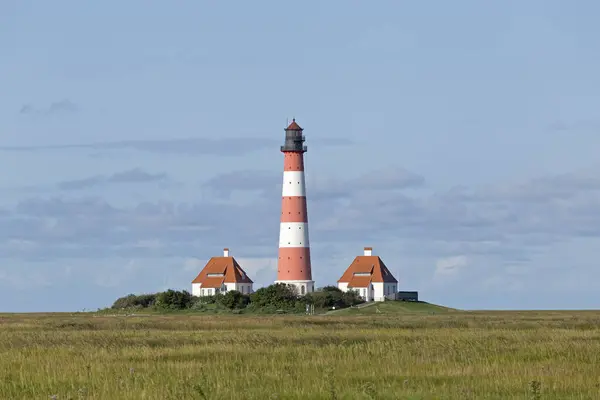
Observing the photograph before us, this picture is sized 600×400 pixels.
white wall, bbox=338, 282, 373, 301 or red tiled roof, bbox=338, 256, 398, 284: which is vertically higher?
red tiled roof, bbox=338, 256, 398, 284

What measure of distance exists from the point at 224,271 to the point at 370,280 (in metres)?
15.7

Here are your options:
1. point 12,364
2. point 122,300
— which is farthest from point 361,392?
point 122,300

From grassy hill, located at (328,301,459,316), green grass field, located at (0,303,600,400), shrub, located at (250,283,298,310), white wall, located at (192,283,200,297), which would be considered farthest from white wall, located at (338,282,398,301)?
green grass field, located at (0,303,600,400)

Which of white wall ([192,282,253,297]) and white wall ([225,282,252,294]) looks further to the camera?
white wall ([192,282,253,297])

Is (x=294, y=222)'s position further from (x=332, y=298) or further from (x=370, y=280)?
(x=370, y=280)

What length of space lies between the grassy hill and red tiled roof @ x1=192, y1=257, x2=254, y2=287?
1786 cm

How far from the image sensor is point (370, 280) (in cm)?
12325

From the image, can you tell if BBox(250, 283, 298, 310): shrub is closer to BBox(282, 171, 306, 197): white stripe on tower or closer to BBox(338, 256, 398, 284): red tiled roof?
BBox(282, 171, 306, 197): white stripe on tower

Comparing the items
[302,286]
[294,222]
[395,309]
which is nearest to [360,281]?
[395,309]

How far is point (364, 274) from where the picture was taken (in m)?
125

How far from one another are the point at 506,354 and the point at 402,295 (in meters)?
93.4

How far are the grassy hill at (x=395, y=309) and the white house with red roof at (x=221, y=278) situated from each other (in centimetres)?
1772

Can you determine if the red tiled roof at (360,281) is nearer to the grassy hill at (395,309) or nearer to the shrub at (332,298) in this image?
the shrub at (332,298)

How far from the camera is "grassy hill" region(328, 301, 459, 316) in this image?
10294 cm
